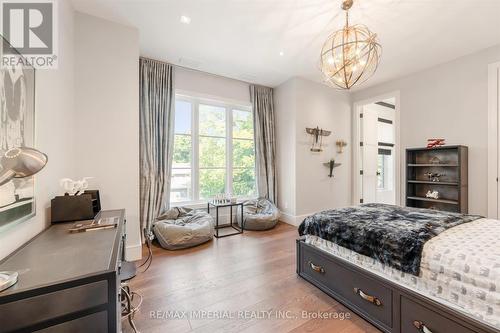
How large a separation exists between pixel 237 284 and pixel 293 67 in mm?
3555

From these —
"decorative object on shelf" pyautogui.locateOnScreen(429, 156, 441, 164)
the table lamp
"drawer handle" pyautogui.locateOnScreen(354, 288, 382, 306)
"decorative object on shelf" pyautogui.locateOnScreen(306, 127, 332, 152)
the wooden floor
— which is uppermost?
"decorative object on shelf" pyautogui.locateOnScreen(306, 127, 332, 152)

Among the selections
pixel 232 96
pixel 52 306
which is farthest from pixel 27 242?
pixel 232 96

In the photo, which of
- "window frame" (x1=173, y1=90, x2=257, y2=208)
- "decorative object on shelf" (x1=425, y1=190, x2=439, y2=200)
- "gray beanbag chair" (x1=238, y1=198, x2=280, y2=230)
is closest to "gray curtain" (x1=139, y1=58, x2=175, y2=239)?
"window frame" (x1=173, y1=90, x2=257, y2=208)

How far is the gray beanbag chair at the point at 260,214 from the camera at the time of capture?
398 centimetres

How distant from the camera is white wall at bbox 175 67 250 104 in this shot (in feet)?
12.7

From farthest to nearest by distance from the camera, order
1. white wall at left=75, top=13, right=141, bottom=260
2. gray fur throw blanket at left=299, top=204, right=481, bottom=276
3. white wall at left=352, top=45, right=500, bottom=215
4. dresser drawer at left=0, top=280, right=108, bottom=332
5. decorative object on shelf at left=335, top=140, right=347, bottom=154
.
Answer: decorative object on shelf at left=335, top=140, right=347, bottom=154 → white wall at left=352, top=45, right=500, bottom=215 → white wall at left=75, top=13, right=141, bottom=260 → gray fur throw blanket at left=299, top=204, right=481, bottom=276 → dresser drawer at left=0, top=280, right=108, bottom=332

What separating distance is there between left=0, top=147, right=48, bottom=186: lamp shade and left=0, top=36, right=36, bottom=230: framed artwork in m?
0.32

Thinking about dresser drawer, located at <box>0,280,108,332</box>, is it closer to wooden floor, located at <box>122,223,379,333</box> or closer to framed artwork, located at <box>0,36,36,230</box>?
framed artwork, located at <box>0,36,36,230</box>

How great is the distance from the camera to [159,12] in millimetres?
2477

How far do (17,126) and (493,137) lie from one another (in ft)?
17.2

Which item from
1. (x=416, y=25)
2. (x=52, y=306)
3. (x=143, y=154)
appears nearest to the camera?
(x=52, y=306)

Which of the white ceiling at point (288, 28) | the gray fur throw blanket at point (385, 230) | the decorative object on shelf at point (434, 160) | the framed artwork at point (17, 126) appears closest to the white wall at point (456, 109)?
the white ceiling at point (288, 28)

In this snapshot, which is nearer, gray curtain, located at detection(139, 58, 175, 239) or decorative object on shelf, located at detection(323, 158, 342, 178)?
gray curtain, located at detection(139, 58, 175, 239)

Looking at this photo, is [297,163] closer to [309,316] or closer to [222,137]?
[222,137]
